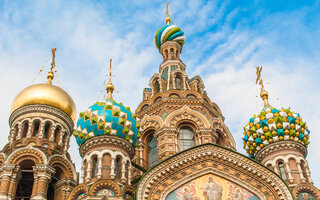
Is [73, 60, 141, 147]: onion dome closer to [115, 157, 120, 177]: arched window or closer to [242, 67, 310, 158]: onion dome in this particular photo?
[115, 157, 120, 177]: arched window

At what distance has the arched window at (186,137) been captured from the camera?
16.9m

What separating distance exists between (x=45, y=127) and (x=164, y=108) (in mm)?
4606

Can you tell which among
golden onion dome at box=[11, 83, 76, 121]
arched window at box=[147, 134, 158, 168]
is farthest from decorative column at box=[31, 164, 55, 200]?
arched window at box=[147, 134, 158, 168]

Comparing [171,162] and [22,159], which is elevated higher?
[22,159]

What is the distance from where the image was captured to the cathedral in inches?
494

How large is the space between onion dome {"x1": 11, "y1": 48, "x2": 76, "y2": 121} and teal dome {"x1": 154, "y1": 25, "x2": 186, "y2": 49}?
18.6 feet

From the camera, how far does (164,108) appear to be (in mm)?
17703

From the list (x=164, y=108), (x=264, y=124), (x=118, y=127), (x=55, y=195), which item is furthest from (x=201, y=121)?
(x=55, y=195)

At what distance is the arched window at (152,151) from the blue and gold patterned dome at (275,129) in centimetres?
336

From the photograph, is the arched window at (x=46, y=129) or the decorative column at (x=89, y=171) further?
the arched window at (x=46, y=129)

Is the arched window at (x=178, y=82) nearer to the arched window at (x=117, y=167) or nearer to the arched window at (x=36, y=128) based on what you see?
the arched window at (x=36, y=128)

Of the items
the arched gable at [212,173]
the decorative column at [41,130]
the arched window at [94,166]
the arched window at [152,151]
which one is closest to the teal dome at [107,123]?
the arched window at [94,166]

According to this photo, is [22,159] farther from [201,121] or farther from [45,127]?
[201,121]

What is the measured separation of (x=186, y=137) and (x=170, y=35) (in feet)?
21.8
